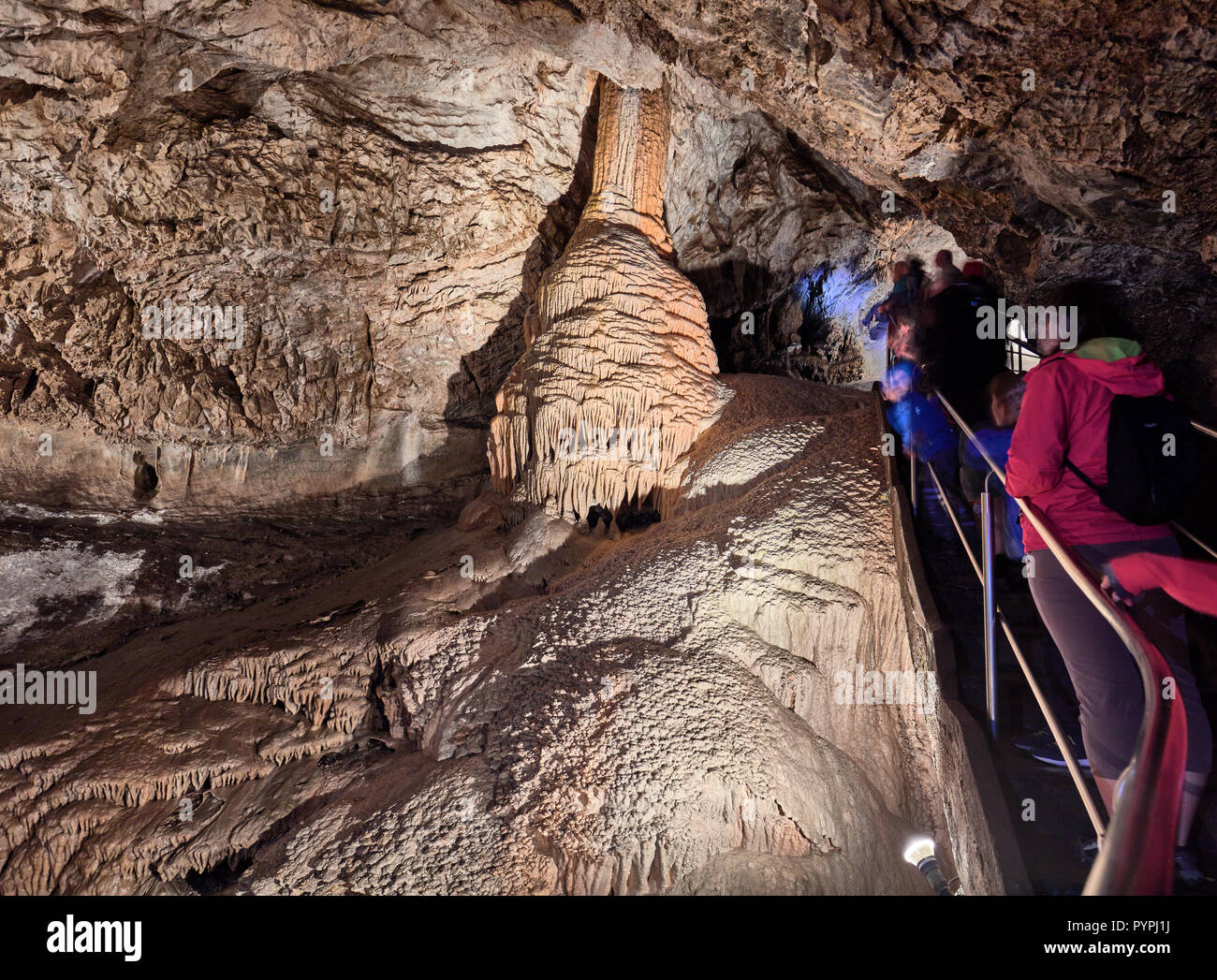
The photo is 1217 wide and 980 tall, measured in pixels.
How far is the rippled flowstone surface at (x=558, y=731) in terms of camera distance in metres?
4.02

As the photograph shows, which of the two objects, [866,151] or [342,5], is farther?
[342,5]

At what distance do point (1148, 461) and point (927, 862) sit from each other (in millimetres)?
1818

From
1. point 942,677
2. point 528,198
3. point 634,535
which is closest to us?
point 942,677

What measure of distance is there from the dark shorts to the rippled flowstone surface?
60 centimetres

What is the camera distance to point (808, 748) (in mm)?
4367

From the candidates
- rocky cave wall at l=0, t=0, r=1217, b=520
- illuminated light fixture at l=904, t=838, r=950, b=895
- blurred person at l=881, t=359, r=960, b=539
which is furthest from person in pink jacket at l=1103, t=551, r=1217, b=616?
rocky cave wall at l=0, t=0, r=1217, b=520

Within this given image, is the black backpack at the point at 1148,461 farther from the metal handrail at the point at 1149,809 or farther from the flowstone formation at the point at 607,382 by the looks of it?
the flowstone formation at the point at 607,382

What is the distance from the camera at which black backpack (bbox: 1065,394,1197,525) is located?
2467mm

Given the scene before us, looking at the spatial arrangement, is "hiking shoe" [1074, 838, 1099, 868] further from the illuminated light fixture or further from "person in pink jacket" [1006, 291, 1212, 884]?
the illuminated light fixture

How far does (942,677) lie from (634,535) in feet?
11.4

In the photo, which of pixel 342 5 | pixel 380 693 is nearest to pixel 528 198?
pixel 342 5

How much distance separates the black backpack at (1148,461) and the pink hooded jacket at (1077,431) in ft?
0.18

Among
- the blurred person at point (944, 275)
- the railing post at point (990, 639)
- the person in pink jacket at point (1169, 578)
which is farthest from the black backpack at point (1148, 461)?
the blurred person at point (944, 275)

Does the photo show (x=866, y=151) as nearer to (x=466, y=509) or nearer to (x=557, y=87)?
(x=557, y=87)
